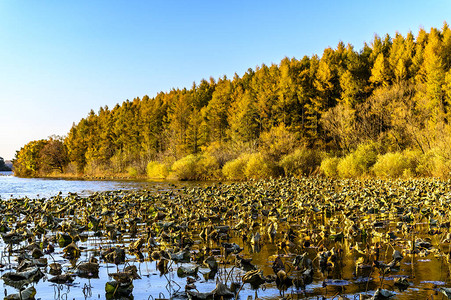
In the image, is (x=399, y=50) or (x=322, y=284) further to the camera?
(x=399, y=50)

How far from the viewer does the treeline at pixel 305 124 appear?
32.8 metres

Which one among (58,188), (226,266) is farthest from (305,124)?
(226,266)

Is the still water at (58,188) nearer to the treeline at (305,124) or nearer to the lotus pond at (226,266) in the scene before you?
the treeline at (305,124)

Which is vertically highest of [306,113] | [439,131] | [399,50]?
[399,50]

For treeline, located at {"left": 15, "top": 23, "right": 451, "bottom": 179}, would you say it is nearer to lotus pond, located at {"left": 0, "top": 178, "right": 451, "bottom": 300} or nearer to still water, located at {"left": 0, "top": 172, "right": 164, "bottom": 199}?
still water, located at {"left": 0, "top": 172, "right": 164, "bottom": 199}

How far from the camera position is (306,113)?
50219 millimetres

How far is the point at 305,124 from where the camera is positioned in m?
50.0

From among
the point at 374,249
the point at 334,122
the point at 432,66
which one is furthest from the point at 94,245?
the point at 432,66

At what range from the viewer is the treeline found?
3284cm

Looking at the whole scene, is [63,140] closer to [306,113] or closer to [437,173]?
[306,113]

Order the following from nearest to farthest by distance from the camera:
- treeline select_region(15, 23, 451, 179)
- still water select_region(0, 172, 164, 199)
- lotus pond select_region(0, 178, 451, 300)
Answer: lotus pond select_region(0, 178, 451, 300) < still water select_region(0, 172, 164, 199) < treeline select_region(15, 23, 451, 179)

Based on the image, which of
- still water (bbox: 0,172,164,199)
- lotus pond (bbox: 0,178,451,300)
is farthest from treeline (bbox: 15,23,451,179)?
lotus pond (bbox: 0,178,451,300)

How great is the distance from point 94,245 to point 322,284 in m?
5.24

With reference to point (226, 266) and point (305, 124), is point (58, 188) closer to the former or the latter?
point (226, 266)
